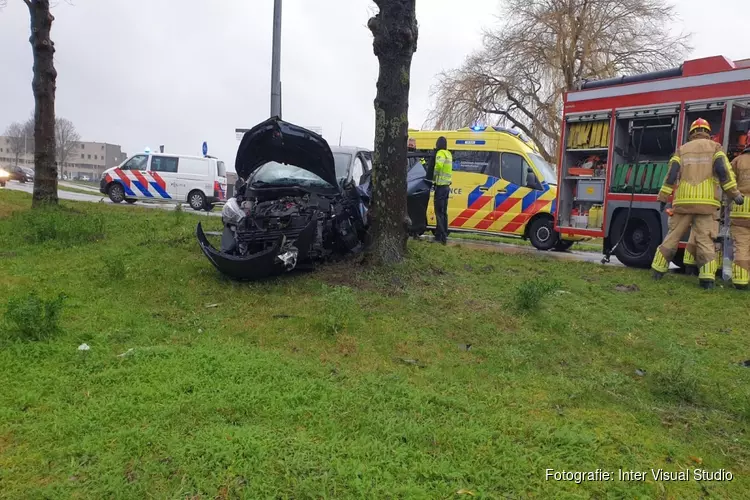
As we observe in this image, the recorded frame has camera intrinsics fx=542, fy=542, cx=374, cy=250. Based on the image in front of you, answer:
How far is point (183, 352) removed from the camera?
12.4 ft

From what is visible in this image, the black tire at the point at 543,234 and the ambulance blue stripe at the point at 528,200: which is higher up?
the ambulance blue stripe at the point at 528,200

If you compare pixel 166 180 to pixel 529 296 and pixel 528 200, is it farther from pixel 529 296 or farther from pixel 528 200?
pixel 529 296

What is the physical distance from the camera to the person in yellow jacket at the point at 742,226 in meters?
6.45

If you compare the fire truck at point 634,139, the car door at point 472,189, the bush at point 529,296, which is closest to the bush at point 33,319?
the bush at point 529,296

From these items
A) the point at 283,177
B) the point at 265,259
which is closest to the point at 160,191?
the point at 283,177

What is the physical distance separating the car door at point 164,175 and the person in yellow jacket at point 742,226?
17.0 meters

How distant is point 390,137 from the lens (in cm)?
598

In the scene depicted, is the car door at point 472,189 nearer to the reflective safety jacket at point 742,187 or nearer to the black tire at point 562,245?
the black tire at point 562,245

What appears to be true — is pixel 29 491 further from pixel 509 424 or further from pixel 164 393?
pixel 509 424

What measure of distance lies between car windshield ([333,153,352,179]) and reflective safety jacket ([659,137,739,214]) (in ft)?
14.3

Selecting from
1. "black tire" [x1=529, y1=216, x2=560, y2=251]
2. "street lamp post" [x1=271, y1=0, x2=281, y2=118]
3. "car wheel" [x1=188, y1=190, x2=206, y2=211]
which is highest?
"street lamp post" [x1=271, y1=0, x2=281, y2=118]

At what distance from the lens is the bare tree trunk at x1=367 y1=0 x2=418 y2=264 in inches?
232

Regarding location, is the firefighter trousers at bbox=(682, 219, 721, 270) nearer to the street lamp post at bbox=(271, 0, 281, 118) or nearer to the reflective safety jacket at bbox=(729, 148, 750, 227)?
the reflective safety jacket at bbox=(729, 148, 750, 227)

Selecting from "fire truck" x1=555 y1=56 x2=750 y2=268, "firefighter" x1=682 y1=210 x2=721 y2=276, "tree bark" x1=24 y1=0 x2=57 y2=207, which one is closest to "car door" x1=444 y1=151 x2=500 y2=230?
"fire truck" x1=555 y1=56 x2=750 y2=268
